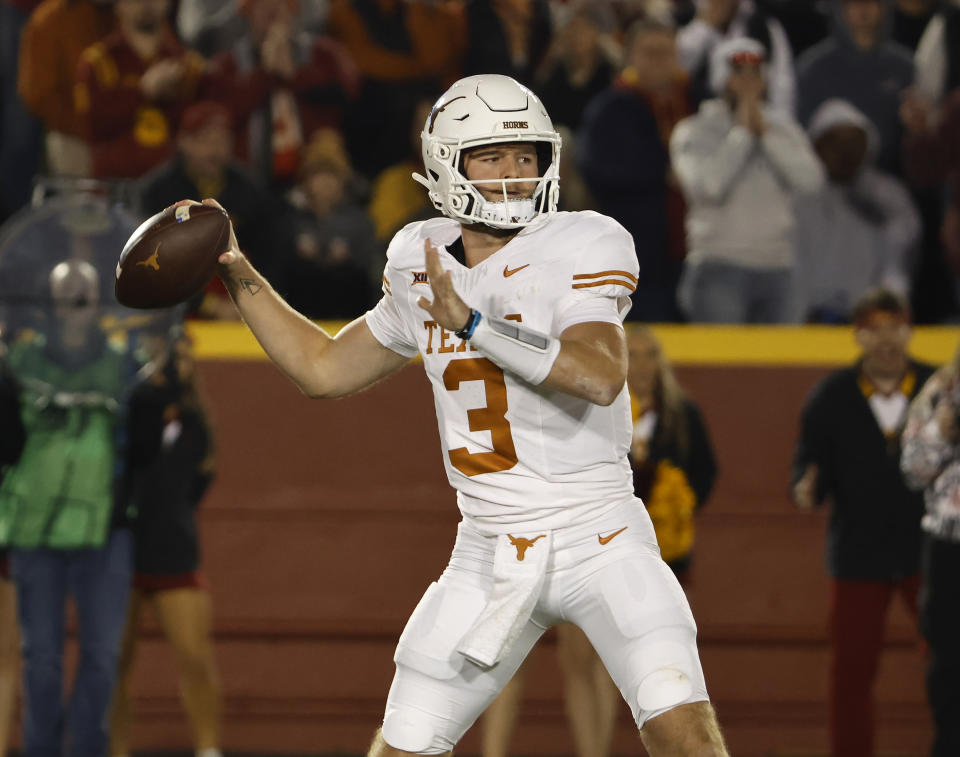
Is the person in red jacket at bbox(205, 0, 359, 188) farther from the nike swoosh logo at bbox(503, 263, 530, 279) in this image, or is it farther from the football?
the nike swoosh logo at bbox(503, 263, 530, 279)

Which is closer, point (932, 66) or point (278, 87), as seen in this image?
point (278, 87)

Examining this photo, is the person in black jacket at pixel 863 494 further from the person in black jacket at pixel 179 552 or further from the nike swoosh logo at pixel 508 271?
the nike swoosh logo at pixel 508 271

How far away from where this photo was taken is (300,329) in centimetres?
385

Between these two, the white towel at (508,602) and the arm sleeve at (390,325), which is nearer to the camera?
the white towel at (508,602)

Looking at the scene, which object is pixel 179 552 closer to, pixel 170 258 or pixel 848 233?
pixel 170 258

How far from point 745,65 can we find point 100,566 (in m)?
3.61

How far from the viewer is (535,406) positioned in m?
3.52

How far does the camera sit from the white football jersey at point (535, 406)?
351 centimetres

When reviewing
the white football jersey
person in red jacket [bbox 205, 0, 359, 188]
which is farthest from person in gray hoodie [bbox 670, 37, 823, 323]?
the white football jersey

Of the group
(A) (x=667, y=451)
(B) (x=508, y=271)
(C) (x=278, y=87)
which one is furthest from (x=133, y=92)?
(B) (x=508, y=271)

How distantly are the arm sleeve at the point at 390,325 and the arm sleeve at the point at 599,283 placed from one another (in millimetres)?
467

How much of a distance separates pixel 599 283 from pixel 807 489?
3179 mm

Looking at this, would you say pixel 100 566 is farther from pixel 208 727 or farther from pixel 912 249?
pixel 912 249

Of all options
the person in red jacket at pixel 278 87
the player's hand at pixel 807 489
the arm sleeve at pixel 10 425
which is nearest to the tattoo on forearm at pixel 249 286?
the arm sleeve at pixel 10 425
